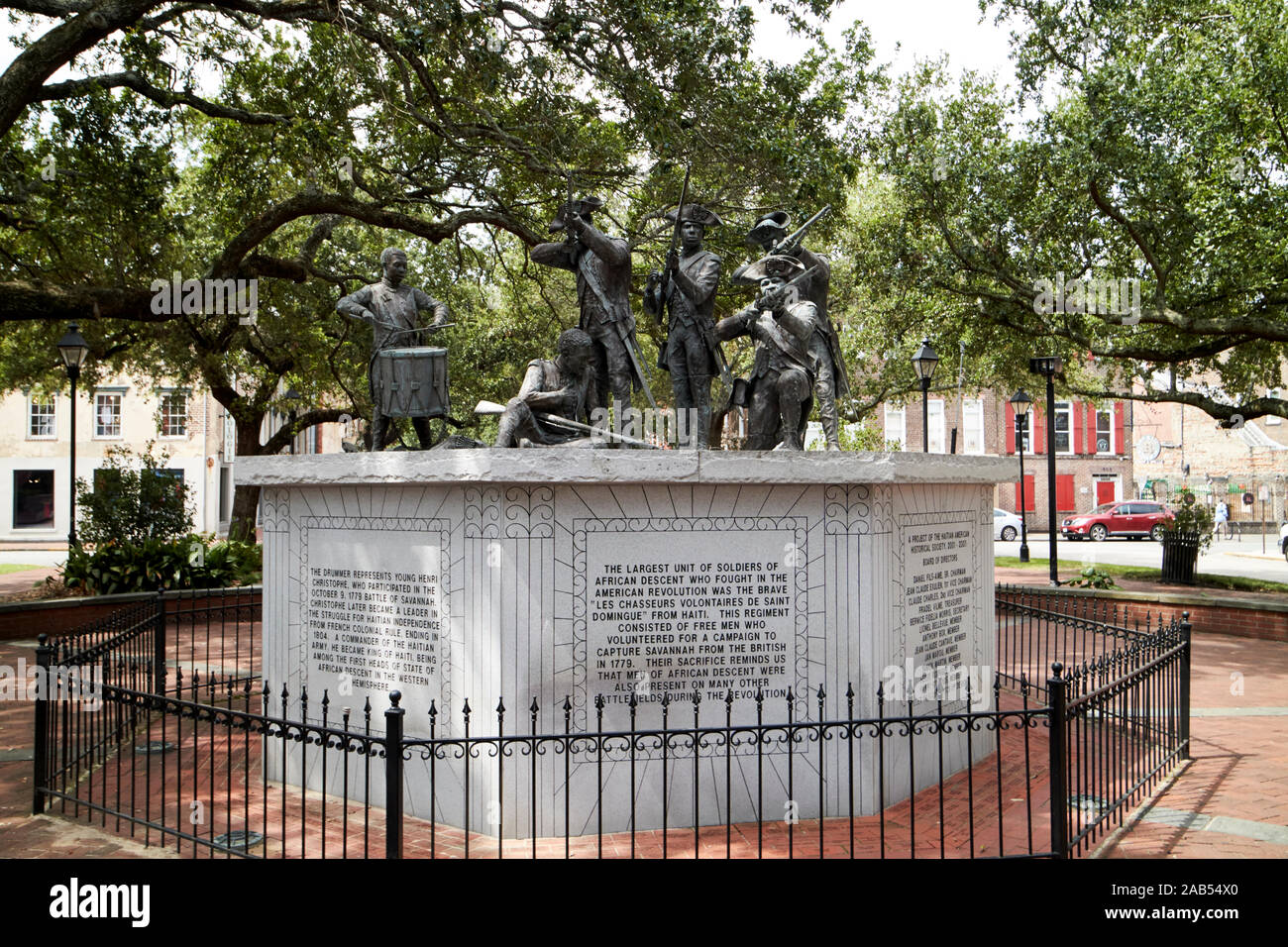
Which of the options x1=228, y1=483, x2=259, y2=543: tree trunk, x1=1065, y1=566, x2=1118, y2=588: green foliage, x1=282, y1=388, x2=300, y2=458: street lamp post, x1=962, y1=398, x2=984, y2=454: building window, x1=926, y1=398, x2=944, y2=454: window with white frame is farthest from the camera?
x1=962, y1=398, x2=984, y2=454: building window

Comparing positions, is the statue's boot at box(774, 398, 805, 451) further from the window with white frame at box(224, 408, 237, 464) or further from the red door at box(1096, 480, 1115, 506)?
the red door at box(1096, 480, 1115, 506)

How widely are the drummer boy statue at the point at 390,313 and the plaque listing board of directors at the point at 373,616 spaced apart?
1249mm

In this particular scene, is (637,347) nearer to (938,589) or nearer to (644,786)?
(938,589)

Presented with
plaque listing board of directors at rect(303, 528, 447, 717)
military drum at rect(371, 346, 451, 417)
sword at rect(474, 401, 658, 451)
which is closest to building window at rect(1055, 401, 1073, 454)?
sword at rect(474, 401, 658, 451)

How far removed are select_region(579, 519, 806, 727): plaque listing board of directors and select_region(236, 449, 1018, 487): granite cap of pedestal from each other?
1.53ft

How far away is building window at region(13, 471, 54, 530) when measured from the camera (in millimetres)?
36281

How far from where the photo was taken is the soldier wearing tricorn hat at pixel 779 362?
301 inches

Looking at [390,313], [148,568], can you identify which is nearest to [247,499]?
[148,568]

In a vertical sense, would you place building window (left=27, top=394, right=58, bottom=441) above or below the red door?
above

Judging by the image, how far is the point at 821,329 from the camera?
7949mm

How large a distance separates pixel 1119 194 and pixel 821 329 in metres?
10.7

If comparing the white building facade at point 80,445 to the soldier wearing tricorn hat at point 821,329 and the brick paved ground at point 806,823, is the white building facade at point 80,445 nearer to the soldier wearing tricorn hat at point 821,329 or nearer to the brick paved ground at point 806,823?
the brick paved ground at point 806,823

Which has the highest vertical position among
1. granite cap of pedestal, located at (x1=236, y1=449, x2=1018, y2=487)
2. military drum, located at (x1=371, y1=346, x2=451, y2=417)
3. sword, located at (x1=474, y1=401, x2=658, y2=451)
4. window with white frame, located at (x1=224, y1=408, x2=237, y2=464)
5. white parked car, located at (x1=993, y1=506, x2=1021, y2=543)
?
window with white frame, located at (x1=224, y1=408, x2=237, y2=464)
